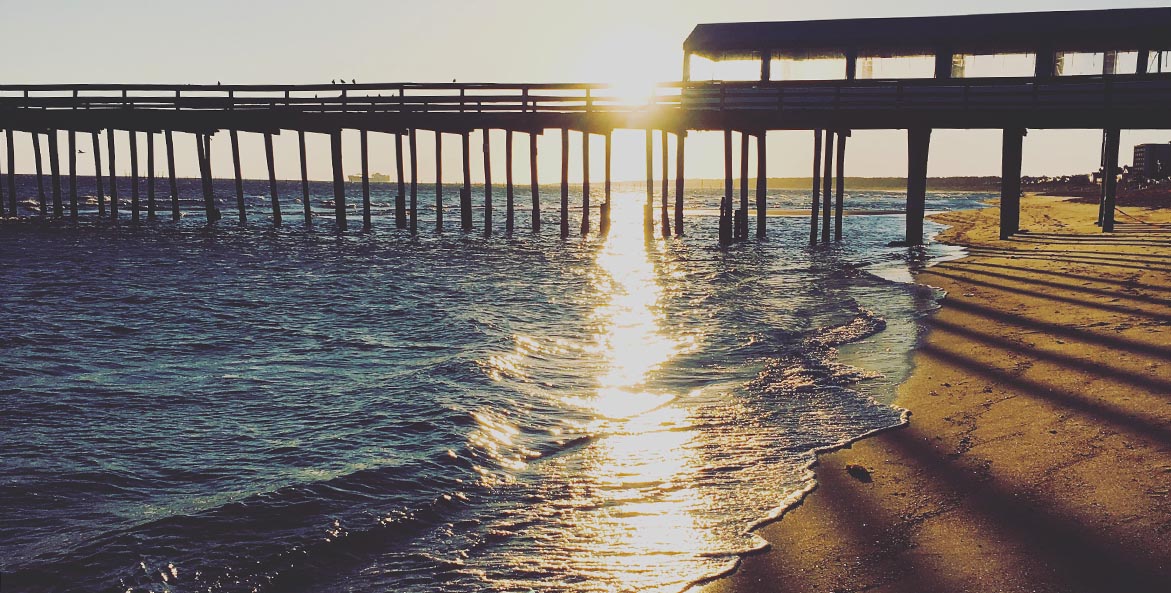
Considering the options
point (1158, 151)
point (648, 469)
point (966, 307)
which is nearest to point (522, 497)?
point (648, 469)

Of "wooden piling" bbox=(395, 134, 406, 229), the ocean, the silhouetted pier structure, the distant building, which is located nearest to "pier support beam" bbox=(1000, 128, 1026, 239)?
the silhouetted pier structure

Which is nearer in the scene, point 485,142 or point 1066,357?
point 1066,357

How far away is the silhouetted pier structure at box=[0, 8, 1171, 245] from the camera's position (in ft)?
69.7

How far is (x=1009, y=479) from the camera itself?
5.48m

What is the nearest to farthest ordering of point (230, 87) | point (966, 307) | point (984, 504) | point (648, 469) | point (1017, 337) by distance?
point (984, 504) → point (648, 469) → point (1017, 337) → point (966, 307) → point (230, 87)

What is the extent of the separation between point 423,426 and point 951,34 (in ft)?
78.6

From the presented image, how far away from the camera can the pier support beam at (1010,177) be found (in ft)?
76.7

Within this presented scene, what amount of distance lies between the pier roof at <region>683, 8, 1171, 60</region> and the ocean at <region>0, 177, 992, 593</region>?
12651 millimetres

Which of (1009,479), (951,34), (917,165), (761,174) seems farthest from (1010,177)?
(1009,479)

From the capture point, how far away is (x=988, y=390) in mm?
7809

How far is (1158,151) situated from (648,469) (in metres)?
62.8

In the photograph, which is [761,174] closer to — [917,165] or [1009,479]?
[917,165]

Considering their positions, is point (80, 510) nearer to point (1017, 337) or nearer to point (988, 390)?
point (988, 390)

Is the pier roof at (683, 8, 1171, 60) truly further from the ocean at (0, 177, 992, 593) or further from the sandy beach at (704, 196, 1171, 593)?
the sandy beach at (704, 196, 1171, 593)
